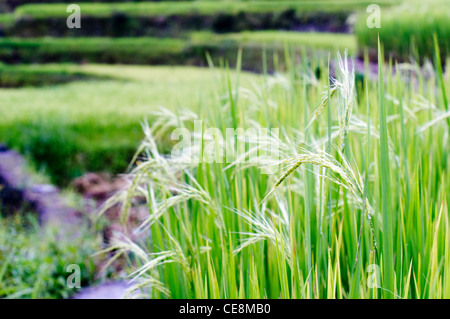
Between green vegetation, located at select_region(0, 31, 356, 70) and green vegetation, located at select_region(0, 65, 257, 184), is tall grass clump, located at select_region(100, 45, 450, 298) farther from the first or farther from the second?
green vegetation, located at select_region(0, 31, 356, 70)

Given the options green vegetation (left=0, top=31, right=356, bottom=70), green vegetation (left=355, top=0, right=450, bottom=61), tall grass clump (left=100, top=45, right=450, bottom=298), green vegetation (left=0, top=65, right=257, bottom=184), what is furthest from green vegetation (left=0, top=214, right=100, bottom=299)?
green vegetation (left=0, top=31, right=356, bottom=70)

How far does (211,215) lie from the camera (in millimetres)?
1182

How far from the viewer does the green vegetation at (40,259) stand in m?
2.20

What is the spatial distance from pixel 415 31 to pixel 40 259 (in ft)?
11.1

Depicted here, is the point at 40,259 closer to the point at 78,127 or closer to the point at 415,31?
the point at 78,127

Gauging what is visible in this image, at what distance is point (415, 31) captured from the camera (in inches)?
156

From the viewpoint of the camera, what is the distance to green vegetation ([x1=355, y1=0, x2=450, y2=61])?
3828 millimetres

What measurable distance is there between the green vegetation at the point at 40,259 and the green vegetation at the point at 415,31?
8.93 ft

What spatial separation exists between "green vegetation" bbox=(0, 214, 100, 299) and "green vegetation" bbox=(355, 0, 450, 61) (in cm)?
272

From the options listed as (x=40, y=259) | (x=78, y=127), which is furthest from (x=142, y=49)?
(x=40, y=259)

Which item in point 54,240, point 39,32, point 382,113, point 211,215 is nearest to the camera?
point 382,113

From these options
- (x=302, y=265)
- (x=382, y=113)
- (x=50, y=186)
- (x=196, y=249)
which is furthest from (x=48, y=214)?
(x=382, y=113)
